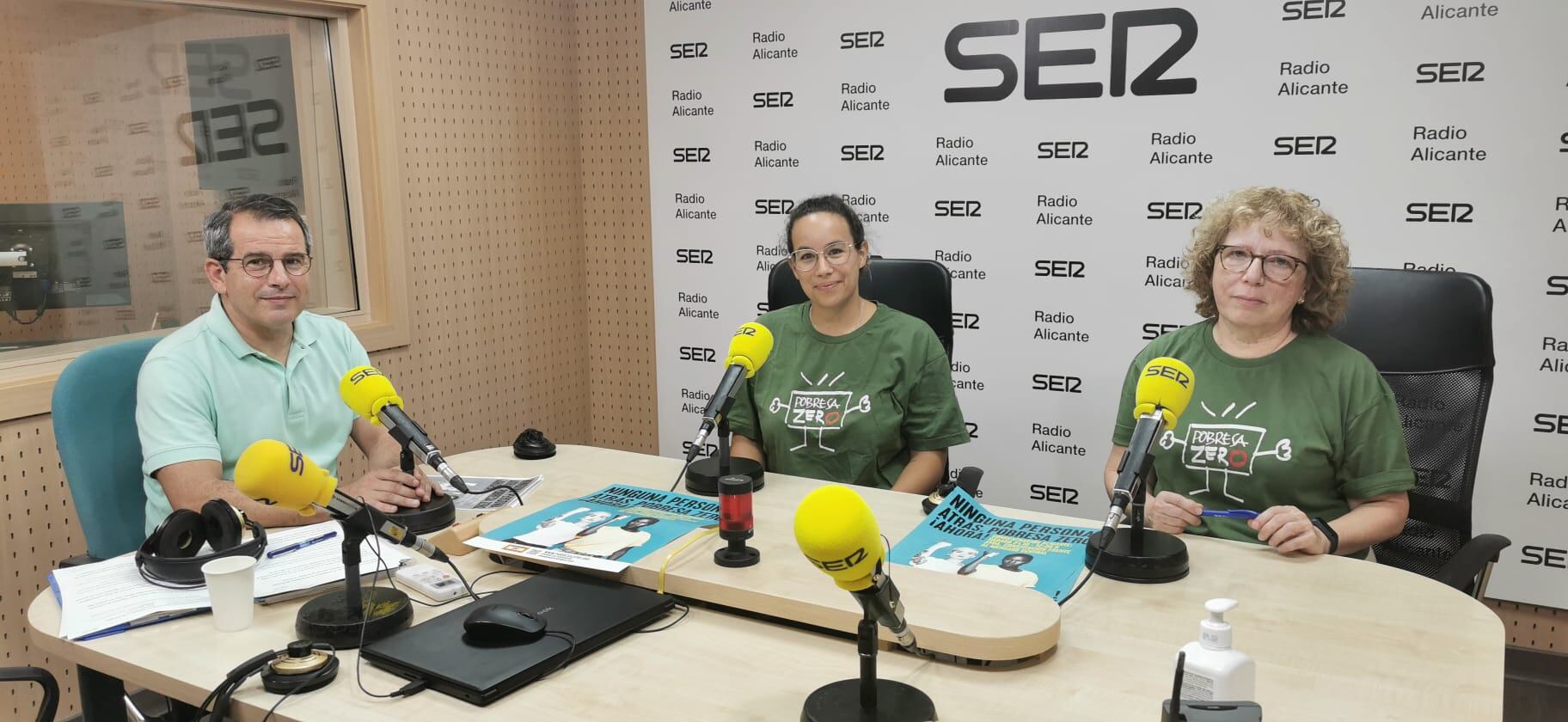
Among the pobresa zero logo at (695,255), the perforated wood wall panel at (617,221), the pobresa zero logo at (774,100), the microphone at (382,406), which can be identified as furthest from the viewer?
the perforated wood wall panel at (617,221)

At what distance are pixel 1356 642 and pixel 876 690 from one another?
0.80 meters

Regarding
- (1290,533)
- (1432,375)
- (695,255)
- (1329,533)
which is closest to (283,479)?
(1290,533)

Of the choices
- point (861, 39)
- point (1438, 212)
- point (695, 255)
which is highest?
point (861, 39)

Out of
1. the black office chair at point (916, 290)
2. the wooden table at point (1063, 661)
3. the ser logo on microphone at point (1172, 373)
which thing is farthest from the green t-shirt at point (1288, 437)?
the black office chair at point (916, 290)

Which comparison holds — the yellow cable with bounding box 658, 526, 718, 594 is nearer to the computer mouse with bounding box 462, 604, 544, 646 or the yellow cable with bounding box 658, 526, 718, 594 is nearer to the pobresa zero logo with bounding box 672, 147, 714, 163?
the computer mouse with bounding box 462, 604, 544, 646

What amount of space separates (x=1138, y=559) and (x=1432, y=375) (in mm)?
997

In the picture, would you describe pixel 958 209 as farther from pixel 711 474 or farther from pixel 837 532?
pixel 837 532

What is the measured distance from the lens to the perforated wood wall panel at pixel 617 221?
4652 mm

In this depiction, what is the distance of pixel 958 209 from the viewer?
3.89 m

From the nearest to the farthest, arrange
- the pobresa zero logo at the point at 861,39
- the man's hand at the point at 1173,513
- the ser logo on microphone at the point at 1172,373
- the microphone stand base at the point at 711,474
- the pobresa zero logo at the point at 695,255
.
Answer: the ser logo on microphone at the point at 1172,373, the man's hand at the point at 1173,513, the microphone stand base at the point at 711,474, the pobresa zero logo at the point at 861,39, the pobresa zero logo at the point at 695,255

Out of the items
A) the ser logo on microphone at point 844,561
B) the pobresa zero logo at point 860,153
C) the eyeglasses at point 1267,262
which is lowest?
the ser logo on microphone at point 844,561

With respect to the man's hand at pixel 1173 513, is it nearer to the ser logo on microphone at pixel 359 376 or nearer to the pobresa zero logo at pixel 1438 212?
the ser logo on microphone at pixel 359 376

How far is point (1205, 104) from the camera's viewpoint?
3.42 m

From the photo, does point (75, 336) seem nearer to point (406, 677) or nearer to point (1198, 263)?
point (406, 677)
